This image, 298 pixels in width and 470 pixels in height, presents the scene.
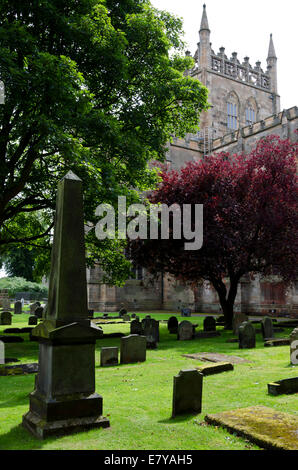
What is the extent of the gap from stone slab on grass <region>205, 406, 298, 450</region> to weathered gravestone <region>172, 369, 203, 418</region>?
492 mm

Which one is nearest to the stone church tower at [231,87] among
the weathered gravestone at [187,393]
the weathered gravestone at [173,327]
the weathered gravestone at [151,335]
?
the weathered gravestone at [173,327]

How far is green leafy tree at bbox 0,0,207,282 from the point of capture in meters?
9.95

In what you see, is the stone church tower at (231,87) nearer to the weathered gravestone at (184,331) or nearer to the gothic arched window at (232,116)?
the gothic arched window at (232,116)

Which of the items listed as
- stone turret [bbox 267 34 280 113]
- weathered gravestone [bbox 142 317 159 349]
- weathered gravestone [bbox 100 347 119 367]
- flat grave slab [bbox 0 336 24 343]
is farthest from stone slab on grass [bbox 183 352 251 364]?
stone turret [bbox 267 34 280 113]

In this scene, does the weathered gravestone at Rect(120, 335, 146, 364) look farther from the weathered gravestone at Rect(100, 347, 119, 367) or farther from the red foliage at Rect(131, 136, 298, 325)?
the red foliage at Rect(131, 136, 298, 325)

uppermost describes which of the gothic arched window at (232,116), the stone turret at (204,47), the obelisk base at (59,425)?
the stone turret at (204,47)

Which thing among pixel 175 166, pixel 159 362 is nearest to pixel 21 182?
pixel 159 362

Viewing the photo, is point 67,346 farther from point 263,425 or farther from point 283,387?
point 283,387

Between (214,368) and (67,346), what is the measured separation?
173 inches

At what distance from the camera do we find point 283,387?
21.0 ft

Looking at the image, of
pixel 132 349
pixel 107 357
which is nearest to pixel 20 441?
pixel 107 357

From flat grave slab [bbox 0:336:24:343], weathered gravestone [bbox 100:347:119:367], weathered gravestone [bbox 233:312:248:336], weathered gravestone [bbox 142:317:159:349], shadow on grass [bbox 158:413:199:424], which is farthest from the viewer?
weathered gravestone [bbox 233:312:248:336]

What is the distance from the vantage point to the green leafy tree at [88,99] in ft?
32.6

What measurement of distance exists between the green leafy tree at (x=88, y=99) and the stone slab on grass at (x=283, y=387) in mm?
6490
